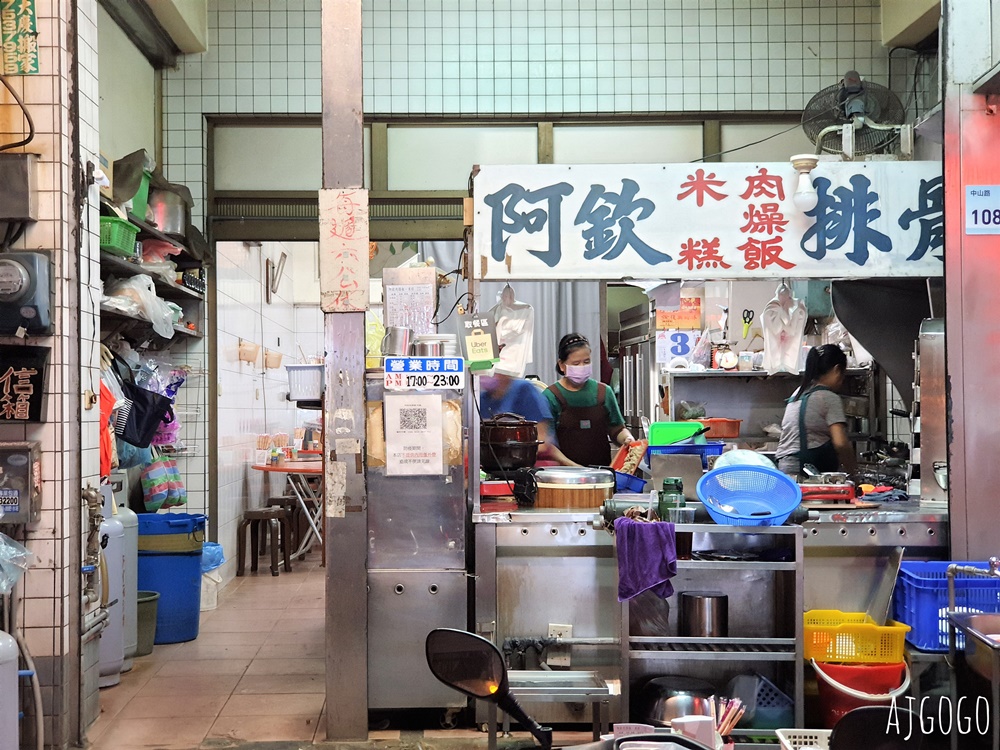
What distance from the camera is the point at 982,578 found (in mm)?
4066

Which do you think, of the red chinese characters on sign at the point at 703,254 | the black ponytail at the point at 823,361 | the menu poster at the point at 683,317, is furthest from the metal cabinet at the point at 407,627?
the menu poster at the point at 683,317

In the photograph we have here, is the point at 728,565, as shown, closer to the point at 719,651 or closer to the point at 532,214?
the point at 719,651

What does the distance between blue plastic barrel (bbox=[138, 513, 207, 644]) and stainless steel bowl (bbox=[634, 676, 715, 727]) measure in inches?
119

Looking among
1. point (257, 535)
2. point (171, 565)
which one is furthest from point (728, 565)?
point (257, 535)

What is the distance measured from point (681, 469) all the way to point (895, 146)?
203 cm

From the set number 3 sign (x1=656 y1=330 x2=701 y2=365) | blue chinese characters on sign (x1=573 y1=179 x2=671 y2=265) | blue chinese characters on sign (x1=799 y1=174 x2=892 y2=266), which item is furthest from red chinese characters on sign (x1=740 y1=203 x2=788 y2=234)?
number 3 sign (x1=656 y1=330 x2=701 y2=365)

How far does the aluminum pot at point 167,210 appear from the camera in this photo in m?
6.42

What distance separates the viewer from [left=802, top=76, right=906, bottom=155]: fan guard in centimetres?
526

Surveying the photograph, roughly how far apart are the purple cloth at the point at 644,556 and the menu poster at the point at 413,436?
2.99ft

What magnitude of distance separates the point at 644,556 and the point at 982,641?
4.03 feet

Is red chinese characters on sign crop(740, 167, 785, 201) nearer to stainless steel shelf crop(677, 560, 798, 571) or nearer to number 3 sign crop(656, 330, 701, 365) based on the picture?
stainless steel shelf crop(677, 560, 798, 571)

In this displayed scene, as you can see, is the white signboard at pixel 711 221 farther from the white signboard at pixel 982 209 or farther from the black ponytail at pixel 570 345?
the black ponytail at pixel 570 345

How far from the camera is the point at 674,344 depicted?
8.49 meters

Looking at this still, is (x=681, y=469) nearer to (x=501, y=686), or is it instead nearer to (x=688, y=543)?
(x=688, y=543)
